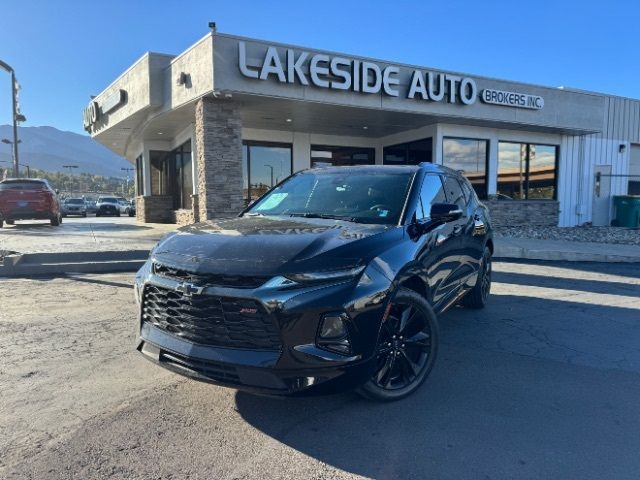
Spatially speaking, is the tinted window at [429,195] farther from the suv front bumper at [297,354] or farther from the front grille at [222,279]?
the front grille at [222,279]

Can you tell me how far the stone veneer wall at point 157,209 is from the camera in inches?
822

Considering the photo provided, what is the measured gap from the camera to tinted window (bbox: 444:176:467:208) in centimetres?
508

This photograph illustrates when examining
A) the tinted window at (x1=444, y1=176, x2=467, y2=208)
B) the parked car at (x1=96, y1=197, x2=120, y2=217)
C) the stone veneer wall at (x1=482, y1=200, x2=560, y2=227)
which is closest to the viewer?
the tinted window at (x1=444, y1=176, x2=467, y2=208)

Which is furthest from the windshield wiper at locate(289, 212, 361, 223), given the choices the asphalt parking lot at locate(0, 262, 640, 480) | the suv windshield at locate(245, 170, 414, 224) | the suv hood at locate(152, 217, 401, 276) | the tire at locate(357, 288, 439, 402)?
the asphalt parking lot at locate(0, 262, 640, 480)

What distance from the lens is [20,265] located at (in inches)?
328

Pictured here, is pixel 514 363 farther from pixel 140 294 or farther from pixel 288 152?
pixel 288 152

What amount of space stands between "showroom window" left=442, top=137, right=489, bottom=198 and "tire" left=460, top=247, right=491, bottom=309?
443 inches

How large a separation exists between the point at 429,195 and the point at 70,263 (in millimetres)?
7134

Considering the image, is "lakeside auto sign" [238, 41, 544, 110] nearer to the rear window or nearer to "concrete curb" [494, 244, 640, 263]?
"concrete curb" [494, 244, 640, 263]

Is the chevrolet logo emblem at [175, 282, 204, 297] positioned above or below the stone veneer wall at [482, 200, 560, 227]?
below

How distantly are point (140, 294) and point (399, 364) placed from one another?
1954mm

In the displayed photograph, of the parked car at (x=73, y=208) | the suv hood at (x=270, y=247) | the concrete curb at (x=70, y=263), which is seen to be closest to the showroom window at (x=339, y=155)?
the concrete curb at (x=70, y=263)

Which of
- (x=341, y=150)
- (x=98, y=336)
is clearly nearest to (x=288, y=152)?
(x=341, y=150)

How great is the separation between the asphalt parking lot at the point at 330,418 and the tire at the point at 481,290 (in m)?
0.99
